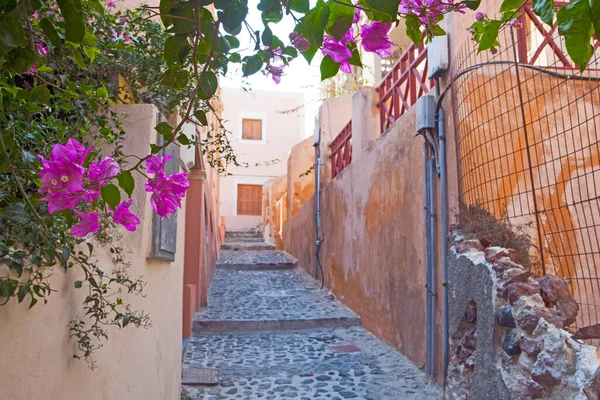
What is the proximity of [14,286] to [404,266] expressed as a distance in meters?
4.19

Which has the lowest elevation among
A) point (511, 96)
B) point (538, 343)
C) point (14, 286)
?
point (538, 343)

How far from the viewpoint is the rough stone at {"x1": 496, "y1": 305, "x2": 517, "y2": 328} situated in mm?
2693

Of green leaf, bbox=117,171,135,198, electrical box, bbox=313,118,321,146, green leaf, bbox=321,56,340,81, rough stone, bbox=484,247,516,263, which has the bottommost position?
rough stone, bbox=484,247,516,263

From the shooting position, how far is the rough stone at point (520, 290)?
105 inches

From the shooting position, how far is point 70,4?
3.04 feet

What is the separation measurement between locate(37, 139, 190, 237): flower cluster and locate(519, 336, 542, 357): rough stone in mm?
1900

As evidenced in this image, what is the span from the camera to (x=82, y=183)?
1153 mm

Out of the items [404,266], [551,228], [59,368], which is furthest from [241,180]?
[59,368]

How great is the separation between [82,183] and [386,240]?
4797 mm

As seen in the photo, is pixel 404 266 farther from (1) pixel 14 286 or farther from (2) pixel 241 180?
(2) pixel 241 180

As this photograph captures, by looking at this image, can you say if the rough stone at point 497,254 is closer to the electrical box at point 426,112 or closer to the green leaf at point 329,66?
the electrical box at point 426,112

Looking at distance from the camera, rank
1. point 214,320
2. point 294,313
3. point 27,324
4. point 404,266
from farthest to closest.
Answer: point 294,313 < point 214,320 < point 404,266 < point 27,324

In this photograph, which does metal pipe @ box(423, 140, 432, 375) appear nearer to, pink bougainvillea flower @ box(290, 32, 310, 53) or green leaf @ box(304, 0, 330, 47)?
pink bougainvillea flower @ box(290, 32, 310, 53)

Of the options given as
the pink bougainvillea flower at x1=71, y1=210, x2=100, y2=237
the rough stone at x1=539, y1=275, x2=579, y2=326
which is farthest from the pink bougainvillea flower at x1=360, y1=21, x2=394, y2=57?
the rough stone at x1=539, y1=275, x2=579, y2=326
